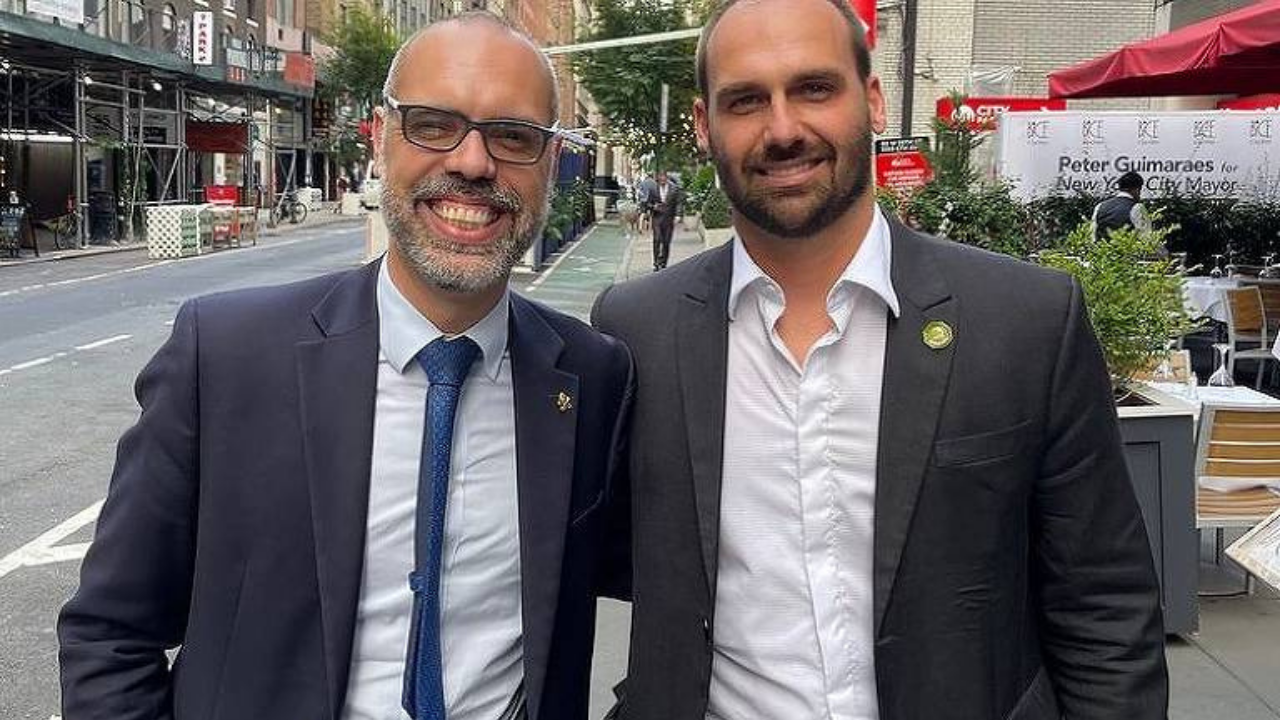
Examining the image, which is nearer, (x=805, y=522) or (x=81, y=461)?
(x=805, y=522)

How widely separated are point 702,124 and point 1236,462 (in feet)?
13.4

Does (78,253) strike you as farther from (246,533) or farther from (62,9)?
(246,533)

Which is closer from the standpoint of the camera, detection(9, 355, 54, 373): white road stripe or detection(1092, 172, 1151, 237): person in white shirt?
detection(9, 355, 54, 373): white road stripe

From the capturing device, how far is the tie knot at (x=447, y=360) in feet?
6.42

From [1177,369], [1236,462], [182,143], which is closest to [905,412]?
[1236,462]

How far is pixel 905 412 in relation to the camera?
191 centimetres

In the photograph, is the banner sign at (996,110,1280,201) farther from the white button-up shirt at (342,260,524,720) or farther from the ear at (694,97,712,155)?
the white button-up shirt at (342,260,524,720)

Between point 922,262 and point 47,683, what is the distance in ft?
13.4

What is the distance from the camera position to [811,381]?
1958mm

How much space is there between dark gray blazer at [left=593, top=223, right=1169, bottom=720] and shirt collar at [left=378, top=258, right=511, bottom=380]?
274mm

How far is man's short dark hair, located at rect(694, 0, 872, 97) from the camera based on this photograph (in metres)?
2.06

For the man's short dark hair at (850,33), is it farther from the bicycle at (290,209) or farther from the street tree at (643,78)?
the bicycle at (290,209)

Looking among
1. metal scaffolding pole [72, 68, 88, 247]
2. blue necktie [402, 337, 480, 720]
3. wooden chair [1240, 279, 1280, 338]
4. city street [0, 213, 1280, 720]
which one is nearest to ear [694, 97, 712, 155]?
blue necktie [402, 337, 480, 720]

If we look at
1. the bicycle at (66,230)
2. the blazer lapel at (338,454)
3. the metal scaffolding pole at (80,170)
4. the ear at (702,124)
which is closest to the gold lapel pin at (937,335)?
the ear at (702,124)
